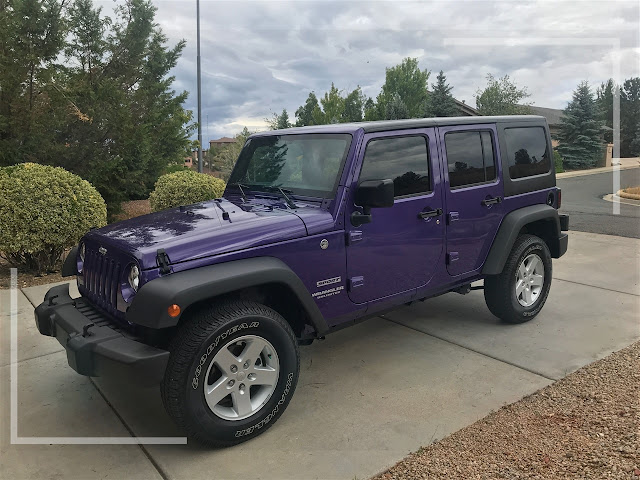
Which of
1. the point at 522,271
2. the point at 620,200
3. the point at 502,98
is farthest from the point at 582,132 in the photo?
the point at 522,271

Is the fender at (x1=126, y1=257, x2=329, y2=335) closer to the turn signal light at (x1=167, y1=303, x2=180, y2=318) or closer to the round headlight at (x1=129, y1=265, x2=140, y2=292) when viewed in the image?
the turn signal light at (x1=167, y1=303, x2=180, y2=318)

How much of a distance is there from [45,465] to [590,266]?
22.7 feet

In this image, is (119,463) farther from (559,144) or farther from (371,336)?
(559,144)

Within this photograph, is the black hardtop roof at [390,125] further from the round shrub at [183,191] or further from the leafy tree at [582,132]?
the leafy tree at [582,132]

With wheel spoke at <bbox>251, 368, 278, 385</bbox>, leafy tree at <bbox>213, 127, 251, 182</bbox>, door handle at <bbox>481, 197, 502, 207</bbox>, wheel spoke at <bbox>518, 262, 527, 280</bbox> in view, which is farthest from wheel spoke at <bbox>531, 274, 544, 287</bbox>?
leafy tree at <bbox>213, 127, 251, 182</bbox>

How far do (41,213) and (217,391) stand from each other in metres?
4.93

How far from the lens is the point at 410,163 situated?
4074 mm

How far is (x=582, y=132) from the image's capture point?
35438 millimetres

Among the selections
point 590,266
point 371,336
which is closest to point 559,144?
point 590,266

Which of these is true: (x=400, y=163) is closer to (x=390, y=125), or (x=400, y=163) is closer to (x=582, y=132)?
(x=390, y=125)

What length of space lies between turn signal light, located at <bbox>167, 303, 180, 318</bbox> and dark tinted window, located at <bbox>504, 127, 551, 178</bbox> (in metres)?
3.37

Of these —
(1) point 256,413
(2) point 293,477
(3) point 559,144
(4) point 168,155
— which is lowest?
(2) point 293,477

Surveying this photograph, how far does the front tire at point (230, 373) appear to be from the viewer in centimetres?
289

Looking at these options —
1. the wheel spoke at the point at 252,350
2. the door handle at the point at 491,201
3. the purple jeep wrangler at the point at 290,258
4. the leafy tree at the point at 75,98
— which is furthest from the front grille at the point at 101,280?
the leafy tree at the point at 75,98
